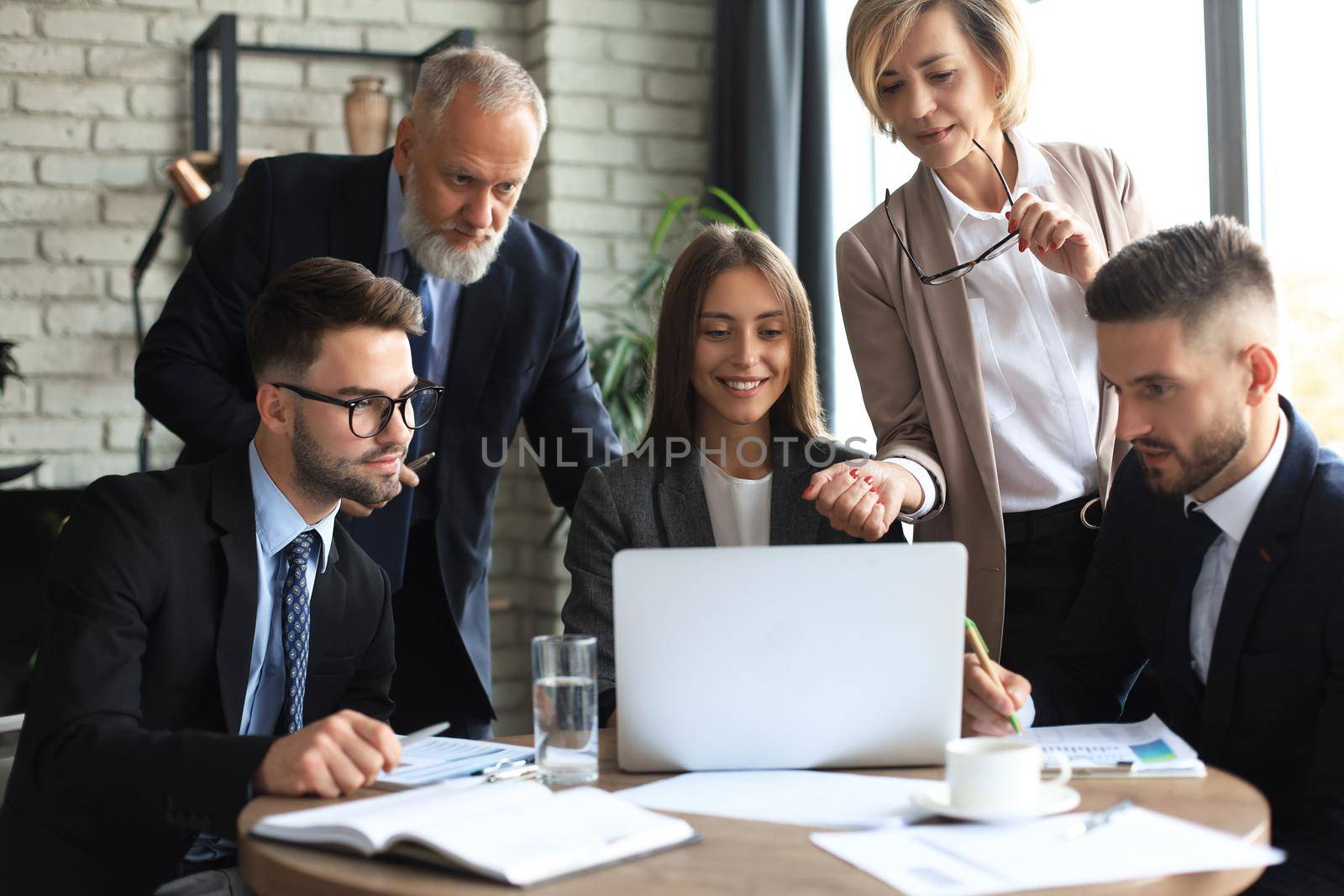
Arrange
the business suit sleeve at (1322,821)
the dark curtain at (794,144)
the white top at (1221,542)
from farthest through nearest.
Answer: the dark curtain at (794,144) → the white top at (1221,542) → the business suit sleeve at (1322,821)

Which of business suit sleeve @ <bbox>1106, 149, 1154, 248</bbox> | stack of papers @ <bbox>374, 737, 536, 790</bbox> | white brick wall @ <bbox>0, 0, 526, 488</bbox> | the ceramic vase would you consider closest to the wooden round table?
stack of papers @ <bbox>374, 737, 536, 790</bbox>

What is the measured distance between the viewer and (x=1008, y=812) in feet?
3.89

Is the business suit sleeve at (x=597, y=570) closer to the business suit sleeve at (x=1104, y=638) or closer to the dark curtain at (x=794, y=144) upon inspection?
the business suit sleeve at (x=1104, y=638)

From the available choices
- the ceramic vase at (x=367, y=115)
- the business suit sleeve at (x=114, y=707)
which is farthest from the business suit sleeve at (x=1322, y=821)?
the ceramic vase at (x=367, y=115)

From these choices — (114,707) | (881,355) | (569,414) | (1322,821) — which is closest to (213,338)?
(569,414)

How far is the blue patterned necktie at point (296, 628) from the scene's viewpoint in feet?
5.67

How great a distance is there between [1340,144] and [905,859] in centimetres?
199

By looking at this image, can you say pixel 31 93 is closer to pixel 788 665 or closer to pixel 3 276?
pixel 3 276

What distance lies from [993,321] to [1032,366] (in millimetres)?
94

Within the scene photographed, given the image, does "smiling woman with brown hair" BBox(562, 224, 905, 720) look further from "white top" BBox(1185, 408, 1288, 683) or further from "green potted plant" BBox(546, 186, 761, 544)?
"green potted plant" BBox(546, 186, 761, 544)

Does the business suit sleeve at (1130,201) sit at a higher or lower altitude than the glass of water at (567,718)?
higher

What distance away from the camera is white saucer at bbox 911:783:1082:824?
1184 millimetres

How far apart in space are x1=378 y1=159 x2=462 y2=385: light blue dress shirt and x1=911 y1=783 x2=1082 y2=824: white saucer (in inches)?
55.7

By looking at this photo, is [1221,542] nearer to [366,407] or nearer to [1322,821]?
[1322,821]
